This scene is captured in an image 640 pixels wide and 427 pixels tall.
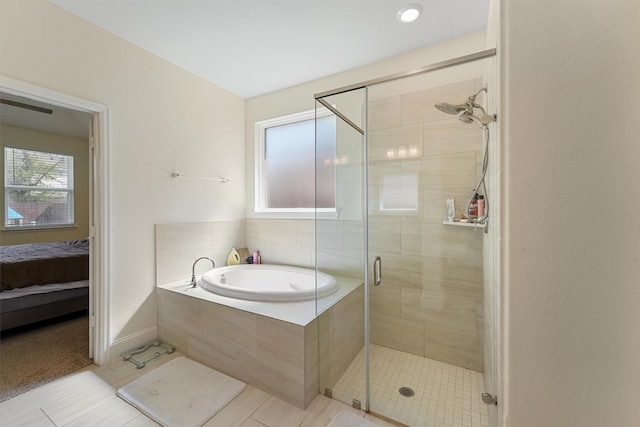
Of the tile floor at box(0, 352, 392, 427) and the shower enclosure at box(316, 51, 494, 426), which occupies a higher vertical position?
the shower enclosure at box(316, 51, 494, 426)

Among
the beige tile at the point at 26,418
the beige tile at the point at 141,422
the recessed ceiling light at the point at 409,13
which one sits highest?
the recessed ceiling light at the point at 409,13

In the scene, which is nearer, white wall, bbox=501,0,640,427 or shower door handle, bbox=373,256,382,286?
white wall, bbox=501,0,640,427

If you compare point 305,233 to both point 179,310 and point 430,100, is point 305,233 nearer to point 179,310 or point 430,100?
point 179,310

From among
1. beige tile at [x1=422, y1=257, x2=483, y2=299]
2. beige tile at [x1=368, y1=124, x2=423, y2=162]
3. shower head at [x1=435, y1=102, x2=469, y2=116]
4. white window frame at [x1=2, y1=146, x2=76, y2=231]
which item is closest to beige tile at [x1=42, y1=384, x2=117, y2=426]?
beige tile at [x1=422, y1=257, x2=483, y2=299]

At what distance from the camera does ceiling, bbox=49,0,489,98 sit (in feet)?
5.75

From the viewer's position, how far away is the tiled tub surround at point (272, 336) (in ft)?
5.20

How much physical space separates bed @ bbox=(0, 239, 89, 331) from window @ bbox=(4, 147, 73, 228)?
1380 millimetres

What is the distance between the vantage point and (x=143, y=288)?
89.1 inches

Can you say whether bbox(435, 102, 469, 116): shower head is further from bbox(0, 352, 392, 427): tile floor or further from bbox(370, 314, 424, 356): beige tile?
bbox(0, 352, 392, 427): tile floor

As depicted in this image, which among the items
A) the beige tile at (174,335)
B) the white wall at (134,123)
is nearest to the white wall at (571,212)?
the beige tile at (174,335)

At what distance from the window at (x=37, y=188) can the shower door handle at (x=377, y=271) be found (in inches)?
214

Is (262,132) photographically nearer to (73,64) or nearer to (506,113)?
(73,64)

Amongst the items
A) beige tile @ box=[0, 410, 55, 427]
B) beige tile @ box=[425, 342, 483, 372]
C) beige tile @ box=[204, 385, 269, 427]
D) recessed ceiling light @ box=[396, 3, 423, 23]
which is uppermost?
recessed ceiling light @ box=[396, 3, 423, 23]

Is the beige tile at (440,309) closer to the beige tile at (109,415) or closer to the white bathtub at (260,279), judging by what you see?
the white bathtub at (260,279)
